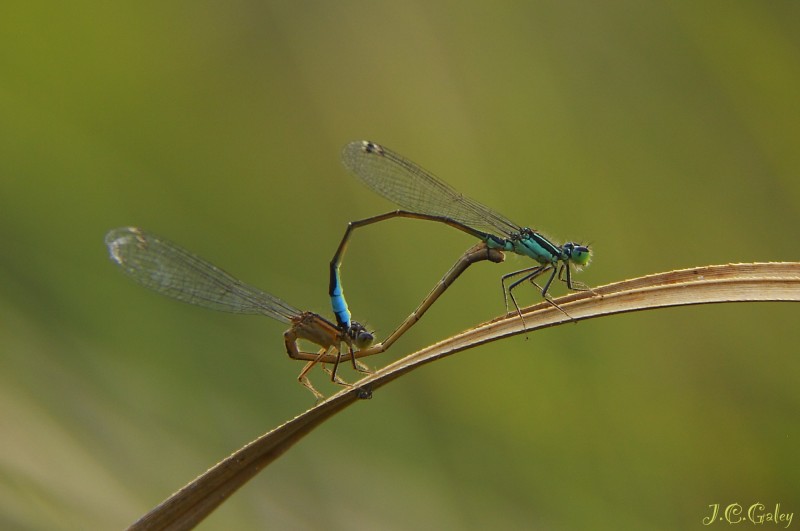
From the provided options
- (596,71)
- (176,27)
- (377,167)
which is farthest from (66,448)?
(596,71)

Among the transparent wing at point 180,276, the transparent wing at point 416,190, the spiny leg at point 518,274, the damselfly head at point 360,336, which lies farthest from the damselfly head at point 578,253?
the transparent wing at point 180,276

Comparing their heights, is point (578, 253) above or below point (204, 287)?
above

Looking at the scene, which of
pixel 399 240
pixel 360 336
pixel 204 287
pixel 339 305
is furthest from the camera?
pixel 339 305

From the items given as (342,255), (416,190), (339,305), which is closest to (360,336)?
(339,305)

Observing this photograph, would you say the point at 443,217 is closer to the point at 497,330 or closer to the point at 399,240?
the point at 399,240

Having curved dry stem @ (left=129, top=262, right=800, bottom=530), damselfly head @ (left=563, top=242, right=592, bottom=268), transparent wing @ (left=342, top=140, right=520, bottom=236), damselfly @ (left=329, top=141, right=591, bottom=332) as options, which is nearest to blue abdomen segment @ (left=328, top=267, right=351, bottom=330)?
damselfly @ (left=329, top=141, right=591, bottom=332)

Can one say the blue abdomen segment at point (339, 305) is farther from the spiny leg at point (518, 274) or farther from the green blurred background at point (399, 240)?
the spiny leg at point (518, 274)

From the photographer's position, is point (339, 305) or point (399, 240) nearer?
point (399, 240)

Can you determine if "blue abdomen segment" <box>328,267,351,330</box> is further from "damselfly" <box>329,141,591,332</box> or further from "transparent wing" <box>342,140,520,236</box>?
"transparent wing" <box>342,140,520,236</box>
